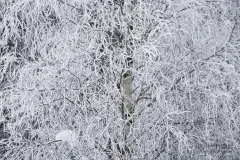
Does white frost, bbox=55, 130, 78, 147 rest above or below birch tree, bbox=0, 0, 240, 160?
below

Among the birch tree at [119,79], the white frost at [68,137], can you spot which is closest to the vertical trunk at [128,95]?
the birch tree at [119,79]

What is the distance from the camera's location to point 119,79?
4945mm

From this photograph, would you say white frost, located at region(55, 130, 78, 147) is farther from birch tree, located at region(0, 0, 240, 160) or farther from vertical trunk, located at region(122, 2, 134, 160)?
vertical trunk, located at region(122, 2, 134, 160)

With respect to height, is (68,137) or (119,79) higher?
(119,79)

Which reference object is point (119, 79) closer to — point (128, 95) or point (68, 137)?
point (128, 95)

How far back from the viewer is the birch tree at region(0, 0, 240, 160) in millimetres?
4750

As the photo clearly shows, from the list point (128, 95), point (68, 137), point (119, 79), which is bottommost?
point (68, 137)

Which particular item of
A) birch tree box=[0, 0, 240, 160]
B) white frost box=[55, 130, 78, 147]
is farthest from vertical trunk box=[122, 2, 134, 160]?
white frost box=[55, 130, 78, 147]

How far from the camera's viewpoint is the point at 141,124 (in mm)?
5059

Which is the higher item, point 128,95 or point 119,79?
point 119,79

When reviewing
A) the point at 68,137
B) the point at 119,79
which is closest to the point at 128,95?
the point at 119,79

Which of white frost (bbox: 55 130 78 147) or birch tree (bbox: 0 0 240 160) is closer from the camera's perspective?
birch tree (bbox: 0 0 240 160)

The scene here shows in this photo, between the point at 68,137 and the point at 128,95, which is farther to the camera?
the point at 128,95

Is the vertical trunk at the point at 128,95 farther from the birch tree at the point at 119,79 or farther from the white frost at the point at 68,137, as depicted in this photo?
the white frost at the point at 68,137
